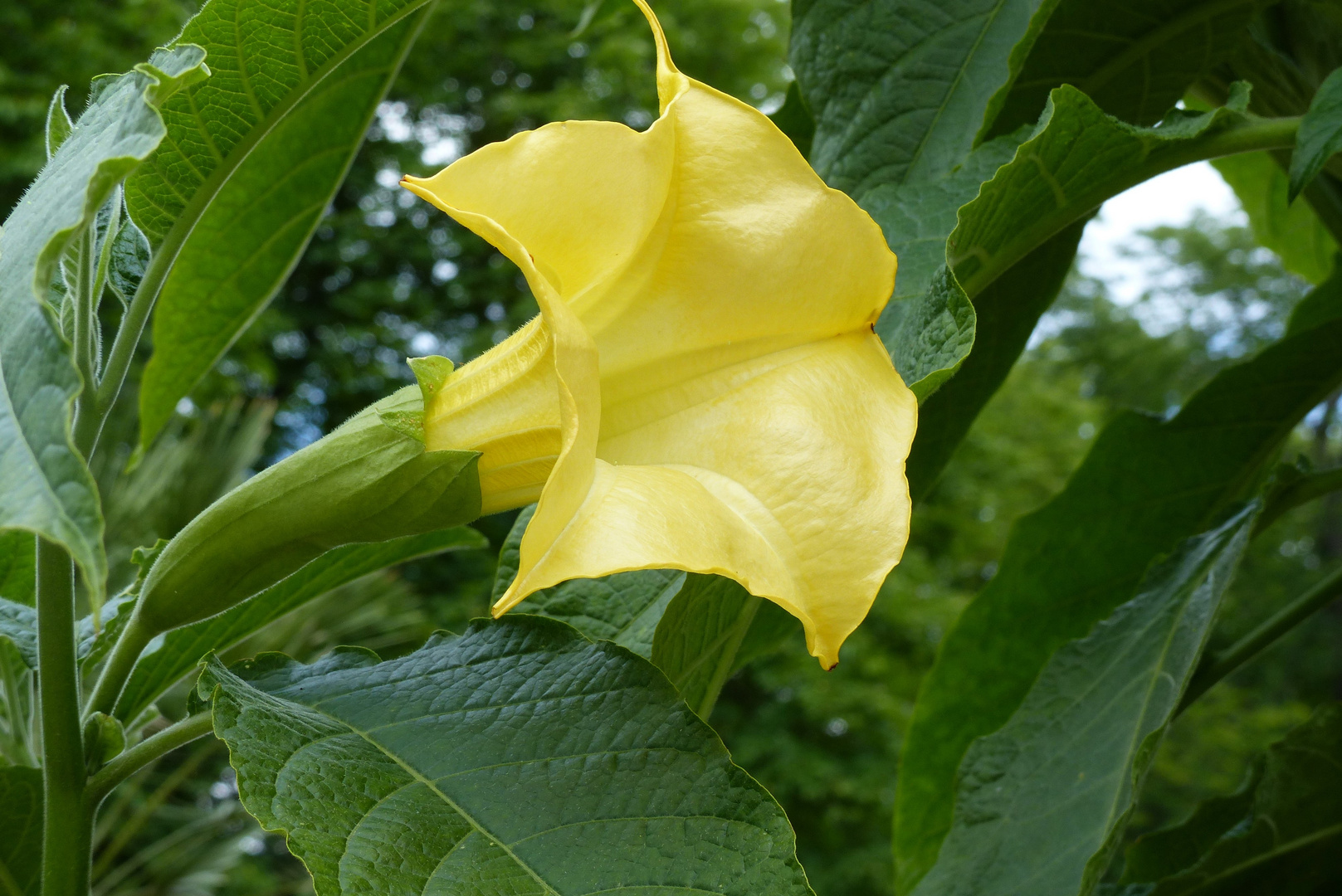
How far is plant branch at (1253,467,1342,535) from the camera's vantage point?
0.68 m

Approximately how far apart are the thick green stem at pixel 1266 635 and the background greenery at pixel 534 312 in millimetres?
2555

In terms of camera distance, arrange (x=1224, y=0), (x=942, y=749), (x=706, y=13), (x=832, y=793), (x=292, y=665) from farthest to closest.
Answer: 1. (x=706, y=13)
2. (x=832, y=793)
3. (x=942, y=749)
4. (x=1224, y=0)
5. (x=292, y=665)

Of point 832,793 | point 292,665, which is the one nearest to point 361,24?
point 292,665

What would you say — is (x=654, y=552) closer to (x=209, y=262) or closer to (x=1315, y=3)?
(x=209, y=262)

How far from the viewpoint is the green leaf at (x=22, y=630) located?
461mm

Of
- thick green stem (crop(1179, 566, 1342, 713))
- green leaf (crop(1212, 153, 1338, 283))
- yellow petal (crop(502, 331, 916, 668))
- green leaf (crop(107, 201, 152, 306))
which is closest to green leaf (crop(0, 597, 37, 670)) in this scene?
green leaf (crop(107, 201, 152, 306))

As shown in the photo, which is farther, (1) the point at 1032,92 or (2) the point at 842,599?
(1) the point at 1032,92

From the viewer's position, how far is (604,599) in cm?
55

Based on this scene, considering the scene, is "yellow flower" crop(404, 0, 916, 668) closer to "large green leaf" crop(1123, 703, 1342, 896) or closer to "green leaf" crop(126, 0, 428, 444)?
"green leaf" crop(126, 0, 428, 444)

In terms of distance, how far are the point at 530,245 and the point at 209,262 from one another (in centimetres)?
26

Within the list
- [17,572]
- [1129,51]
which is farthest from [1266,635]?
[17,572]

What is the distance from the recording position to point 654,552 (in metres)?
0.30

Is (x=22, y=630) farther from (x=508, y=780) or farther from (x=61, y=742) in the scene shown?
(x=508, y=780)

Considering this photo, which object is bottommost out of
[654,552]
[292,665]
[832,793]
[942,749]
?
[832,793]
